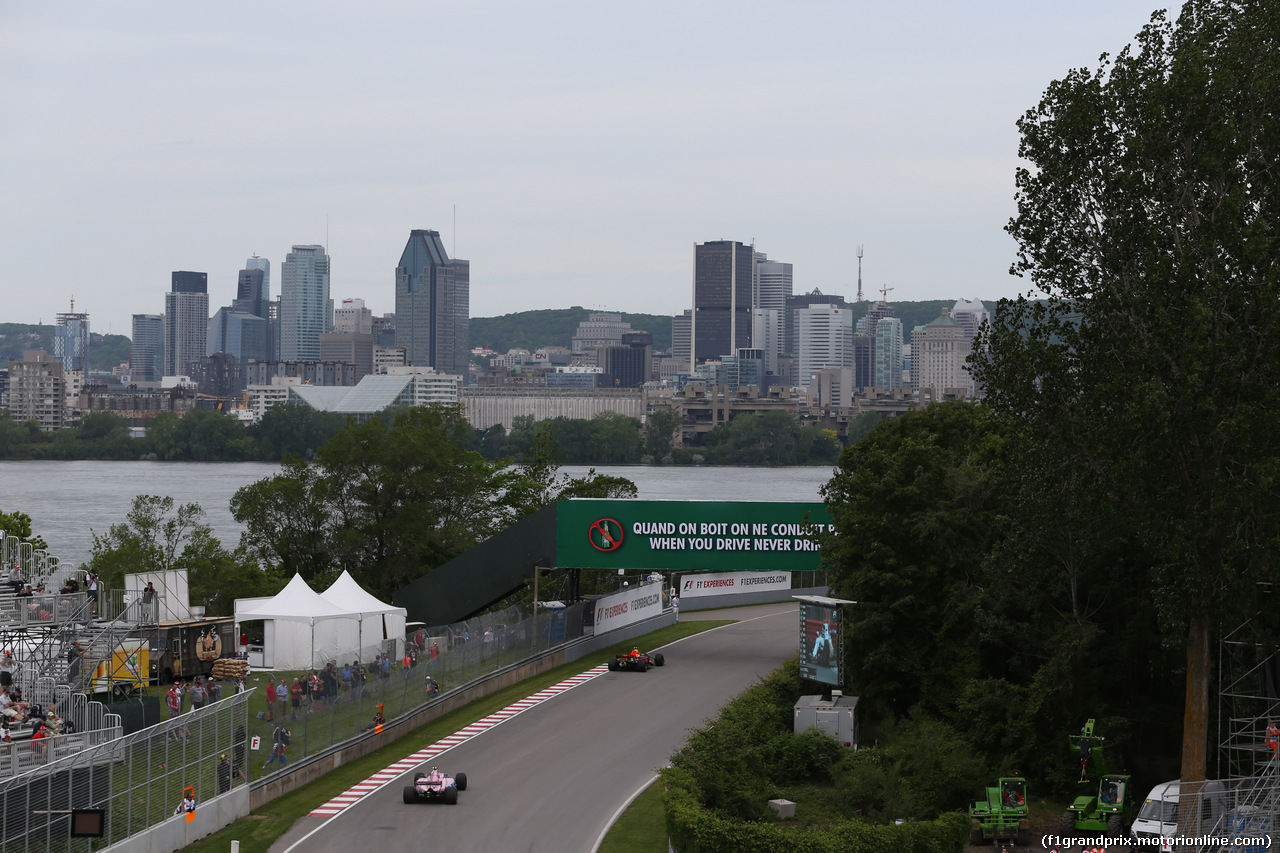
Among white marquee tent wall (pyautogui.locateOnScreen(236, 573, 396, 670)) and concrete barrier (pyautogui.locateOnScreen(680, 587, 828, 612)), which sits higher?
white marquee tent wall (pyautogui.locateOnScreen(236, 573, 396, 670))

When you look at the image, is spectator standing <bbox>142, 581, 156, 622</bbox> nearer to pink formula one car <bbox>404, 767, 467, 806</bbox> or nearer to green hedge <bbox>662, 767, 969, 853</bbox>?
pink formula one car <bbox>404, 767, 467, 806</bbox>

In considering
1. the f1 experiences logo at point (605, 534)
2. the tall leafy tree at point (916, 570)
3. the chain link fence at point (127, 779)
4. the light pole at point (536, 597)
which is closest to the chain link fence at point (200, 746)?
the chain link fence at point (127, 779)

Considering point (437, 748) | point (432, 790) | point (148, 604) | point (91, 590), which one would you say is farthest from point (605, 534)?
point (432, 790)

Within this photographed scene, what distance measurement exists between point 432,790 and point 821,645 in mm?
13460

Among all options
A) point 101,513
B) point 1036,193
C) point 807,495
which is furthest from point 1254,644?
point 807,495

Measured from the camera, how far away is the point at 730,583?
68.8 meters

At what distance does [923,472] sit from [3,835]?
28.7 metres

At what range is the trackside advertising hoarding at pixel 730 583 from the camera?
67.0 metres

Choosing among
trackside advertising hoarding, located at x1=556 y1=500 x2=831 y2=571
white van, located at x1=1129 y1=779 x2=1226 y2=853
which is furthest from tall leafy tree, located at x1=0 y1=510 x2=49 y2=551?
white van, located at x1=1129 y1=779 x2=1226 y2=853

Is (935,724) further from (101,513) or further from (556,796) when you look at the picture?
(101,513)

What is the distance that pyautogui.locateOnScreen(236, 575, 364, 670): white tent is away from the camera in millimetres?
49594

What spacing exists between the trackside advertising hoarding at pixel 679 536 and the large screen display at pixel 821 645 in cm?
1150

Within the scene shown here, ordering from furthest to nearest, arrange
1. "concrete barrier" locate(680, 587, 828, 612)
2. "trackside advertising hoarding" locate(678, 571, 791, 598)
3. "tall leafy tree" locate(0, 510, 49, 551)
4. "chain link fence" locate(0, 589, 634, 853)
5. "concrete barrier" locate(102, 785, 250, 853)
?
"tall leafy tree" locate(0, 510, 49, 551) → "concrete barrier" locate(680, 587, 828, 612) → "trackside advertising hoarding" locate(678, 571, 791, 598) → "concrete barrier" locate(102, 785, 250, 853) → "chain link fence" locate(0, 589, 634, 853)

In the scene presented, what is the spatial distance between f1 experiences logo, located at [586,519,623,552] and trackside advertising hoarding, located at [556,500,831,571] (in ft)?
0.12
